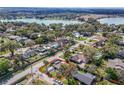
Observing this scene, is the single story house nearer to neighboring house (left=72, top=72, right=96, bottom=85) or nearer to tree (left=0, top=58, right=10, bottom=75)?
tree (left=0, top=58, right=10, bottom=75)

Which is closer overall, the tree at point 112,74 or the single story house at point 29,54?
the tree at point 112,74

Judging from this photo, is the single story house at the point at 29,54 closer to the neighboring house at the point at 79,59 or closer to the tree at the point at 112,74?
the neighboring house at the point at 79,59

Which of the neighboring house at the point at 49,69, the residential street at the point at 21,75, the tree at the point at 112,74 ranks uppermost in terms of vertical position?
the tree at the point at 112,74

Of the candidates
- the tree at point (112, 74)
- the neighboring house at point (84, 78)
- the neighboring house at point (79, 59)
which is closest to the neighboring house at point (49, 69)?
the neighboring house at point (84, 78)

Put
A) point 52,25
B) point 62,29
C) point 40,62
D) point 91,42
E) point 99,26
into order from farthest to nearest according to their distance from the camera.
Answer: point 52,25 < point 62,29 < point 99,26 < point 91,42 < point 40,62

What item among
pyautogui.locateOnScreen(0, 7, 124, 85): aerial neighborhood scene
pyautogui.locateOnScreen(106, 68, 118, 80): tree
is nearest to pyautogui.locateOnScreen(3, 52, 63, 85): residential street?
pyautogui.locateOnScreen(0, 7, 124, 85): aerial neighborhood scene

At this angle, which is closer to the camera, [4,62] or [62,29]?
[4,62]

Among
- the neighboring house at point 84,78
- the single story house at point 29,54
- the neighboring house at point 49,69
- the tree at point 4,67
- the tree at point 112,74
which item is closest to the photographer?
the neighboring house at point 84,78

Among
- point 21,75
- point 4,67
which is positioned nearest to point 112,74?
point 21,75
